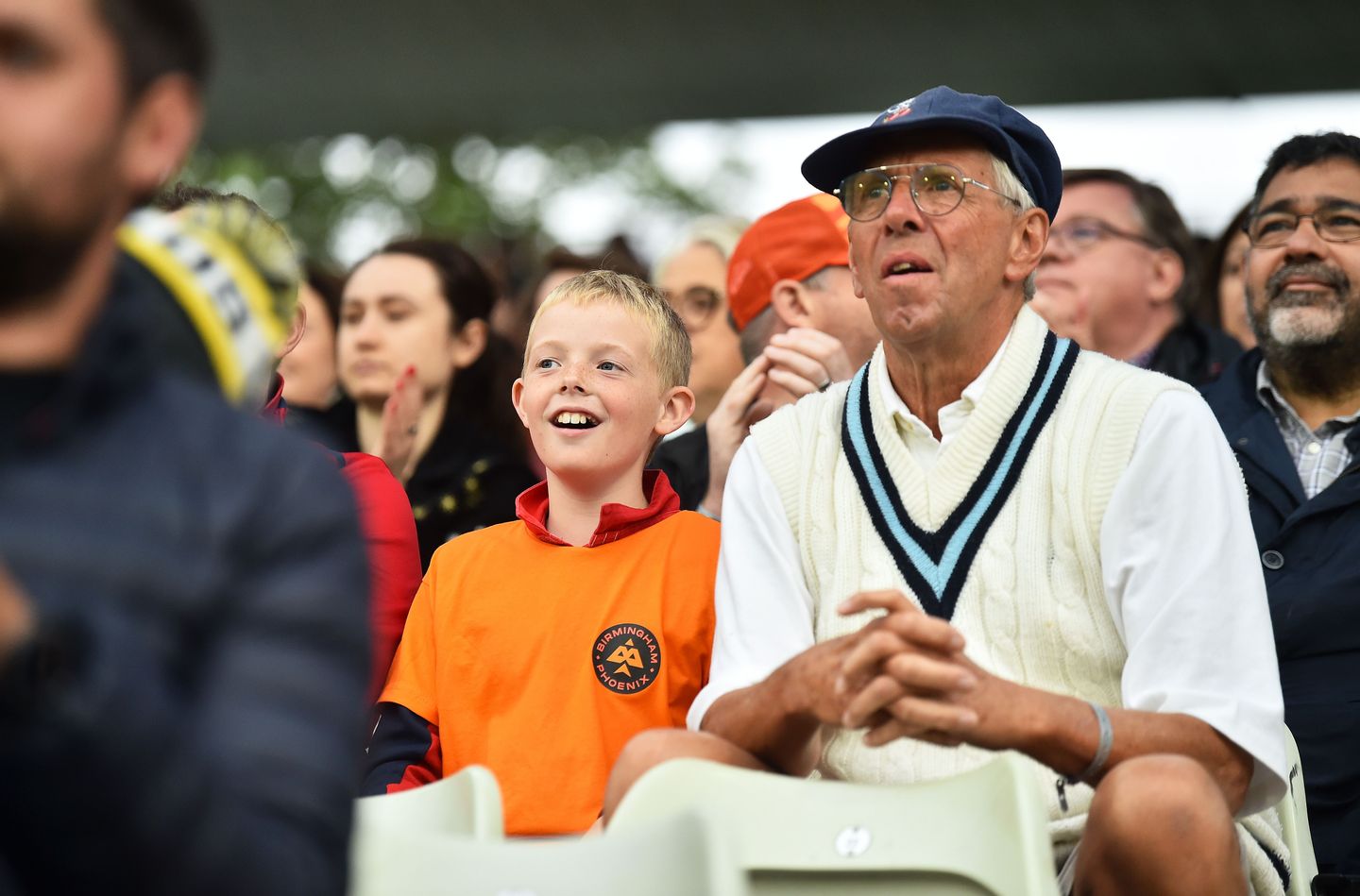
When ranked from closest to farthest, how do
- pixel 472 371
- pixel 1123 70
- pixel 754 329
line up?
pixel 754 329 < pixel 472 371 < pixel 1123 70

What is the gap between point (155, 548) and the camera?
142cm

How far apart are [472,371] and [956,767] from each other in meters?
2.95

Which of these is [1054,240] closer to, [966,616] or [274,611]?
[966,616]

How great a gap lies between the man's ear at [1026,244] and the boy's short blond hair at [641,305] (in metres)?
0.89

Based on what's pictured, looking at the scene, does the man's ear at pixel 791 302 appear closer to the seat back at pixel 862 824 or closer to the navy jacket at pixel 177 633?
the seat back at pixel 862 824

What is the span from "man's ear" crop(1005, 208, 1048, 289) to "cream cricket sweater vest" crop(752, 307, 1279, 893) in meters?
0.13

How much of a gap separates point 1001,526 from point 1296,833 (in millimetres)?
811

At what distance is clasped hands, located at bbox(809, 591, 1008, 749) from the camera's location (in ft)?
8.49

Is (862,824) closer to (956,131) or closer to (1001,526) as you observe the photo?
(1001,526)

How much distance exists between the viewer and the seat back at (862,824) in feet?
8.06

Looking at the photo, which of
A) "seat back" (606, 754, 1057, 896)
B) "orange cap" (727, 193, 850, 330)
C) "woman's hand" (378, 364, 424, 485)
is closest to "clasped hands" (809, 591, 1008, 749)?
"seat back" (606, 754, 1057, 896)

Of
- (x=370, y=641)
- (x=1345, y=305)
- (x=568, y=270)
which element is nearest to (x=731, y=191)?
(x=568, y=270)

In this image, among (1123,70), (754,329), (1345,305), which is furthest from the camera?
(1123,70)

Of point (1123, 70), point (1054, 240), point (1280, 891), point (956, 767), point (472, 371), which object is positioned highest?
point (1123, 70)
